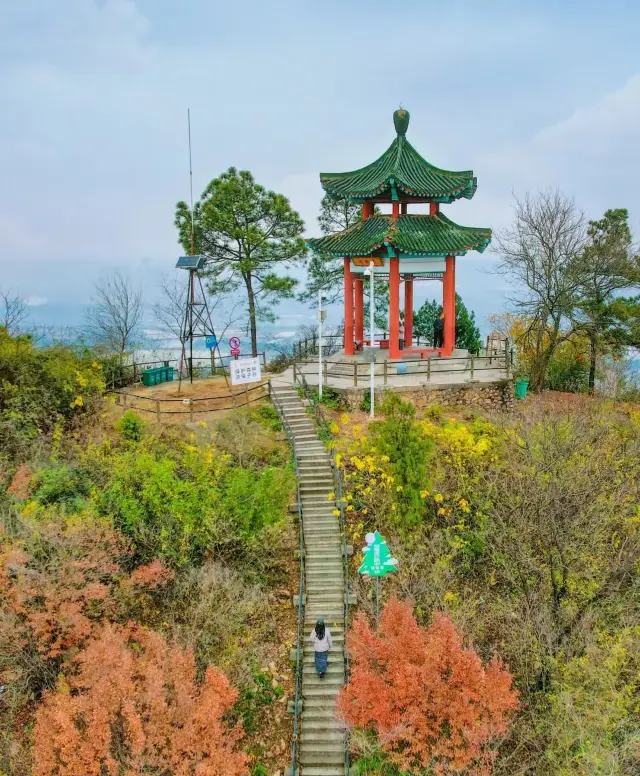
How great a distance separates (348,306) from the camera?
24.3 metres

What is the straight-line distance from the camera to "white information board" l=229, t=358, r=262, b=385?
20.2 meters

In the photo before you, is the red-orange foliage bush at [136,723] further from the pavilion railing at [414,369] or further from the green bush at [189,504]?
the pavilion railing at [414,369]

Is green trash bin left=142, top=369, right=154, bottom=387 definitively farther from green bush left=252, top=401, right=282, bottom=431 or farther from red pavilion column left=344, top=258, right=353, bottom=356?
red pavilion column left=344, top=258, right=353, bottom=356

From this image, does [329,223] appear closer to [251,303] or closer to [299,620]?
[251,303]

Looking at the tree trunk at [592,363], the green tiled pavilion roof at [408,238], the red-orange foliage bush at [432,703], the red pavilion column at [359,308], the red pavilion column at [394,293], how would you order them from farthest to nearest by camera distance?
the tree trunk at [592,363]
the red pavilion column at [359,308]
the red pavilion column at [394,293]
the green tiled pavilion roof at [408,238]
the red-orange foliage bush at [432,703]

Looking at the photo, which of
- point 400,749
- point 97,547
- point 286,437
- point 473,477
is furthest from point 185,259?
point 400,749

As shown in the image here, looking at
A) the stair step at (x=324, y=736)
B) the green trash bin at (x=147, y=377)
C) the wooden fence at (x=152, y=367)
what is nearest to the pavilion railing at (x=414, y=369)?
the wooden fence at (x=152, y=367)

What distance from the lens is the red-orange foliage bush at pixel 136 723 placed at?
34.8 ft

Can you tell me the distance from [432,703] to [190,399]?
42.6 feet

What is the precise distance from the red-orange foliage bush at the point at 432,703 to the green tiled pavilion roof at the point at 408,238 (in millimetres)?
14022

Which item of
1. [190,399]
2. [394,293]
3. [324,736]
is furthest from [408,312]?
[324,736]

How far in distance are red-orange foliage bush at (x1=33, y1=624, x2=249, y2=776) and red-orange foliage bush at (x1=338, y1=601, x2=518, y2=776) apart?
2665mm

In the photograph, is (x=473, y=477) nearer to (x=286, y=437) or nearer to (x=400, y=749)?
(x=286, y=437)

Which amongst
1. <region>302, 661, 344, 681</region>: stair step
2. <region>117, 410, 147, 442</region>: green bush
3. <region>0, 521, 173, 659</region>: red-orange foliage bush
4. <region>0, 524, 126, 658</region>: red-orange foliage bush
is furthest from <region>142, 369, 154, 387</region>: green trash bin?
<region>302, 661, 344, 681</region>: stair step
